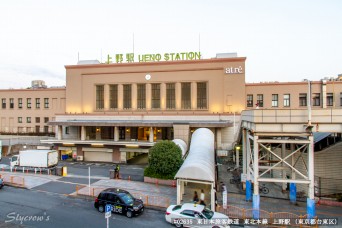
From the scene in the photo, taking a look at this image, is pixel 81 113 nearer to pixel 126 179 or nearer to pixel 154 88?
pixel 154 88

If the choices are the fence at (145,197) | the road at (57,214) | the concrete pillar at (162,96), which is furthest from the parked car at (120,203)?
the concrete pillar at (162,96)

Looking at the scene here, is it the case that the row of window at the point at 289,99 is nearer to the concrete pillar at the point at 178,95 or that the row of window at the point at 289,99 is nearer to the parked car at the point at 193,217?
the concrete pillar at the point at 178,95

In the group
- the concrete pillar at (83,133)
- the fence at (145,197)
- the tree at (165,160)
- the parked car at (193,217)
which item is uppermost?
the concrete pillar at (83,133)

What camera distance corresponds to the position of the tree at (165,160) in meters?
27.8

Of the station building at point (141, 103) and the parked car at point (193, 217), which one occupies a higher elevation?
the station building at point (141, 103)

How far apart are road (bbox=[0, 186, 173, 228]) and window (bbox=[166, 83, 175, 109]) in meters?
28.8

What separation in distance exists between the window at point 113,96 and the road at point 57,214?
93.5 ft

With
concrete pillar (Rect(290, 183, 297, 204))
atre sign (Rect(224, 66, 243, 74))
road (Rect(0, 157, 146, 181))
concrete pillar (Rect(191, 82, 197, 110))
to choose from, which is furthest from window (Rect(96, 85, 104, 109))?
concrete pillar (Rect(290, 183, 297, 204))

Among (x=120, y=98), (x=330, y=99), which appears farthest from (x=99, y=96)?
(x=330, y=99)

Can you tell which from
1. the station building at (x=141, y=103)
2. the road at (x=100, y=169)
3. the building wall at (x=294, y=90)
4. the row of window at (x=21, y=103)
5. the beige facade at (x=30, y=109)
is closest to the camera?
the road at (x=100, y=169)

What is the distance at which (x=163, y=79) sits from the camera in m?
48.7

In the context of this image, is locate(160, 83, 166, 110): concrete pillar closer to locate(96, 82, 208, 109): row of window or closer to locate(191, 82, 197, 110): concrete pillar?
locate(96, 82, 208, 109): row of window

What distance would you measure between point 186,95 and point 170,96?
341cm

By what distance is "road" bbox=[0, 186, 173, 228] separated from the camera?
17.8 metres
